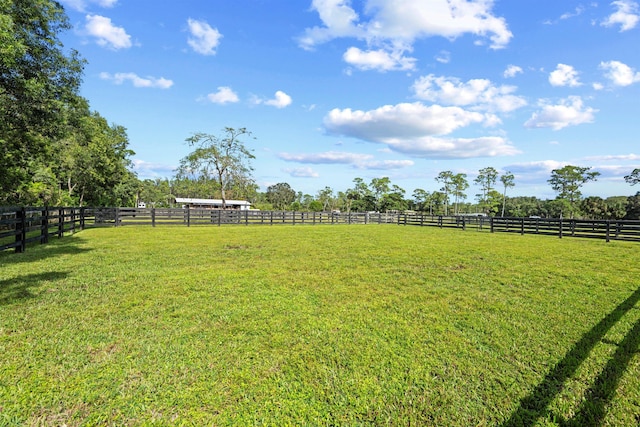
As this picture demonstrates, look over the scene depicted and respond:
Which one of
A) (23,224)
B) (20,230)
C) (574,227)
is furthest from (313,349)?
(574,227)

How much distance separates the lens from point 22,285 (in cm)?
457

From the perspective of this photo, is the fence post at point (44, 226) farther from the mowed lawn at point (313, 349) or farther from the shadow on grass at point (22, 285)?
the shadow on grass at point (22, 285)

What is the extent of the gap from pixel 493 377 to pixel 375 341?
1.03 m

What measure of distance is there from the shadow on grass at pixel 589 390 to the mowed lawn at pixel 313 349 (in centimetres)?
1

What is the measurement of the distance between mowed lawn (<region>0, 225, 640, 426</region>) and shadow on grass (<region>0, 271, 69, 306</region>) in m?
0.03

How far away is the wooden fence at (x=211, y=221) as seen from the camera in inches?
345

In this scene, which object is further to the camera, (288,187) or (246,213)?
(288,187)

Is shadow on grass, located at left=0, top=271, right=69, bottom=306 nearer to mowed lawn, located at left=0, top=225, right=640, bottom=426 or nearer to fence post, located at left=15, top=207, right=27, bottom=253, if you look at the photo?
mowed lawn, located at left=0, top=225, right=640, bottom=426

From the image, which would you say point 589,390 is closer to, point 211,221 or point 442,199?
point 211,221

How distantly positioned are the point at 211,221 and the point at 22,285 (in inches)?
588

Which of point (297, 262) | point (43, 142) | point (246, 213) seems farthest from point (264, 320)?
point (246, 213)

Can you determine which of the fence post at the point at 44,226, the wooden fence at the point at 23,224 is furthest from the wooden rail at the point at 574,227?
the fence post at the point at 44,226

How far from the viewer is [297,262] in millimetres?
6918

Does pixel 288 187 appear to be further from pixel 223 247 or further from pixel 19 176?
pixel 223 247
